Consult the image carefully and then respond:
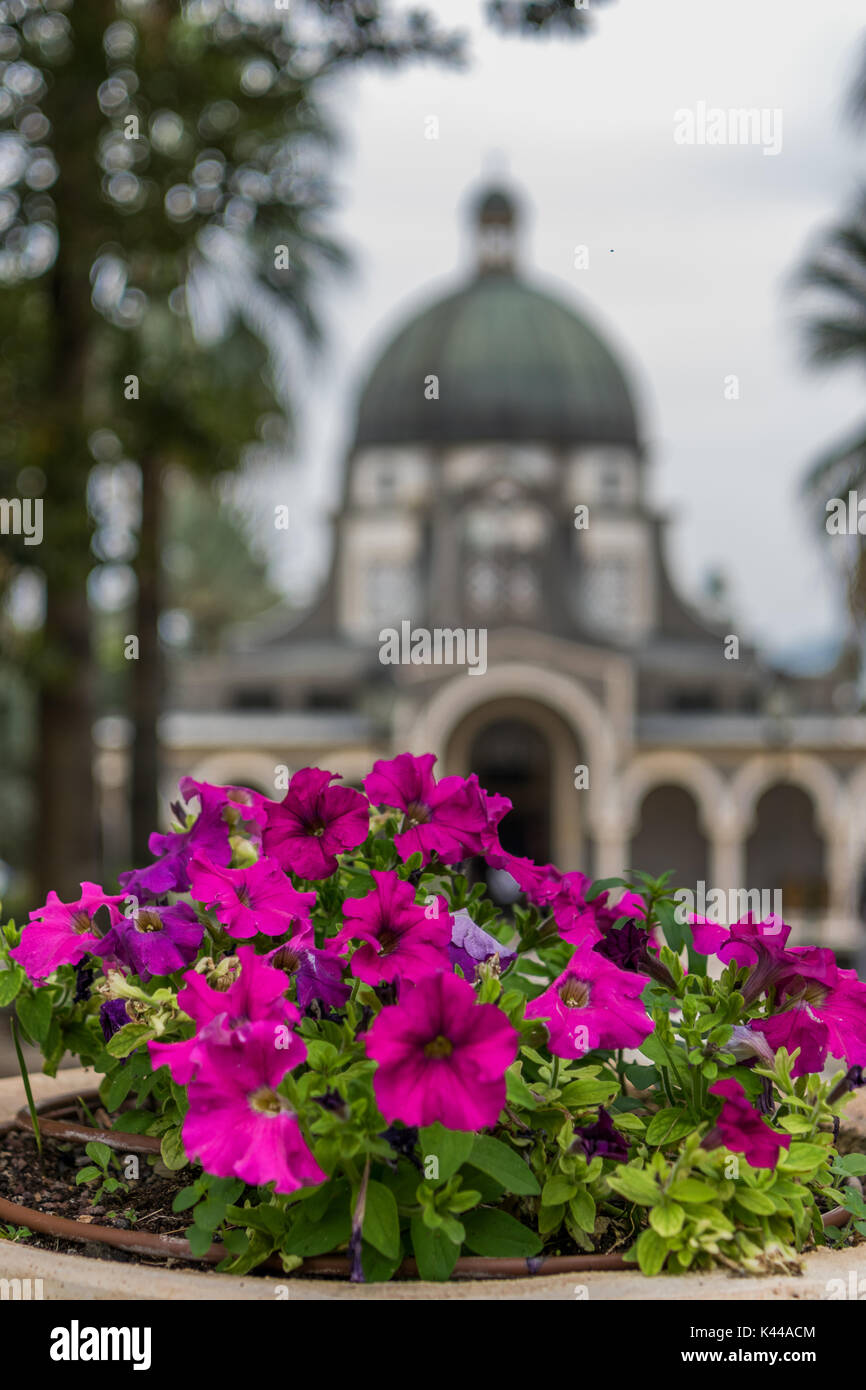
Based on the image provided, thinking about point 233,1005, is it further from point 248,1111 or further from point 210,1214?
point 210,1214

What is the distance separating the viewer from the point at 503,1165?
178cm

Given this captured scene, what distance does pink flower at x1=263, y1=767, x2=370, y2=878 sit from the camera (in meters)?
2.17

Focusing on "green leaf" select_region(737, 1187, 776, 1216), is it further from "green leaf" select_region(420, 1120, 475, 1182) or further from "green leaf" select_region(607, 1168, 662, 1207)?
"green leaf" select_region(420, 1120, 475, 1182)

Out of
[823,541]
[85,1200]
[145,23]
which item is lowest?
[85,1200]

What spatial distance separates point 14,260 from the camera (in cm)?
1040

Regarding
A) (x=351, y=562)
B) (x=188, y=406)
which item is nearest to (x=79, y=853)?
(x=188, y=406)

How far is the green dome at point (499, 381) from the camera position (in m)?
35.0

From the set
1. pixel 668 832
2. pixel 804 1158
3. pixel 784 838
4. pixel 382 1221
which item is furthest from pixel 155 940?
pixel 784 838

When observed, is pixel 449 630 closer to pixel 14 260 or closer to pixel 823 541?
pixel 823 541

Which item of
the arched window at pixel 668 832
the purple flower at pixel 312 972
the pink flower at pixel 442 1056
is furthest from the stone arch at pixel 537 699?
the pink flower at pixel 442 1056

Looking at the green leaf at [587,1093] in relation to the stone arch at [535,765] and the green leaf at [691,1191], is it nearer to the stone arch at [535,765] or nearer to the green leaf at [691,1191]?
the green leaf at [691,1191]

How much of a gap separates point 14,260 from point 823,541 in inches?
356

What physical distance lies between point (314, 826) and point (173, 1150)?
504mm

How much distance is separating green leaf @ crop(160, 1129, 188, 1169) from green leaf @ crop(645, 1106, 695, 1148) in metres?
0.64
